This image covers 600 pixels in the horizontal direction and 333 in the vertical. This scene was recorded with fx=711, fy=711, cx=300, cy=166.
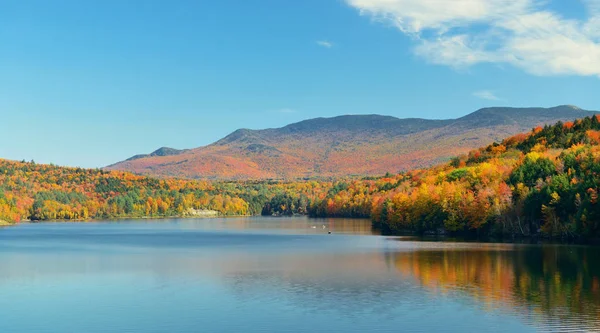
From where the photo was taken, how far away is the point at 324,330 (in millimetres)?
35750

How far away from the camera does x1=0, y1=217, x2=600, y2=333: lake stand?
37594mm

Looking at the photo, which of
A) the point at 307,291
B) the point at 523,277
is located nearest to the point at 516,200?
the point at 523,277

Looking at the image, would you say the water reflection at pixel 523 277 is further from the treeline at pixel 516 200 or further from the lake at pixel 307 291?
the treeline at pixel 516 200

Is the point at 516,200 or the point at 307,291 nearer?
the point at 307,291

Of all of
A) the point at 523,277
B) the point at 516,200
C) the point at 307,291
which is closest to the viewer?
the point at 307,291

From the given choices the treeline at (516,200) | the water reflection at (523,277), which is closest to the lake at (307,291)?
the water reflection at (523,277)

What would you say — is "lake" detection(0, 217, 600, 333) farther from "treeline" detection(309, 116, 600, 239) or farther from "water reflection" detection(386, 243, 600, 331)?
"treeline" detection(309, 116, 600, 239)

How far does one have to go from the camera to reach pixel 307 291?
158ft

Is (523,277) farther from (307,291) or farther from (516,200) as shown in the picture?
(516,200)

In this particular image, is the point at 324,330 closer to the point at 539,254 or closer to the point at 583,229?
the point at 539,254

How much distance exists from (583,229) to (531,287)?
40698mm

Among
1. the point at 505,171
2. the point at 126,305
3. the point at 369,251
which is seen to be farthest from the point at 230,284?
the point at 505,171

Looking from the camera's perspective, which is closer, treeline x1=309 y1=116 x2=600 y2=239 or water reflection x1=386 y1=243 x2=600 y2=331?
water reflection x1=386 y1=243 x2=600 y2=331

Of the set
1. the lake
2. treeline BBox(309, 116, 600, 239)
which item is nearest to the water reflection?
the lake
